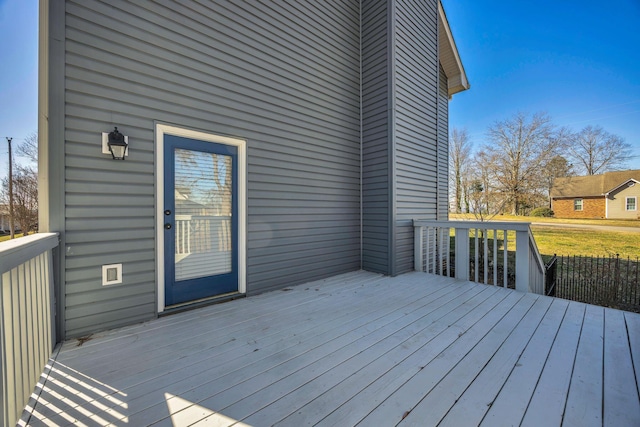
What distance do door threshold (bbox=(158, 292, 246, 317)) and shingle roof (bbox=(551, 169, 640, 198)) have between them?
21018 millimetres

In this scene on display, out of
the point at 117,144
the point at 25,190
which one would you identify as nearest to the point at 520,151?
the point at 117,144

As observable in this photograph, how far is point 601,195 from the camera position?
56.2ft

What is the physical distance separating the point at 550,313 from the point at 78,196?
449 cm

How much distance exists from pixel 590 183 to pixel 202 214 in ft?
83.2

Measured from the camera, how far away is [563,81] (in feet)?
41.2

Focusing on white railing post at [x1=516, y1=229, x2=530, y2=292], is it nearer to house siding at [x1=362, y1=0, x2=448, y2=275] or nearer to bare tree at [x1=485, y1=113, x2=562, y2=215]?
house siding at [x1=362, y1=0, x2=448, y2=275]

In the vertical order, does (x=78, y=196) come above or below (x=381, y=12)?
below

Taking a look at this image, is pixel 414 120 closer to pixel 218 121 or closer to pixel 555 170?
pixel 218 121

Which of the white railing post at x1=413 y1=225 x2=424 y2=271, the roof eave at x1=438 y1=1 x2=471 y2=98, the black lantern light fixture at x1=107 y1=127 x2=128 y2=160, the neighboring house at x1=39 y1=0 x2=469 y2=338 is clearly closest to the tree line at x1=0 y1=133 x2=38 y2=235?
the neighboring house at x1=39 y1=0 x2=469 y2=338

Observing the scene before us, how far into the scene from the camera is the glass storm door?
2561mm

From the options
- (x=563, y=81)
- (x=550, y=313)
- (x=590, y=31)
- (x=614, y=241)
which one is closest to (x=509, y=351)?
(x=550, y=313)

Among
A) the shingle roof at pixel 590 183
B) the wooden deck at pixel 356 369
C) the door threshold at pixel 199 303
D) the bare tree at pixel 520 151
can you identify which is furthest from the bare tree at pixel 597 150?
the door threshold at pixel 199 303

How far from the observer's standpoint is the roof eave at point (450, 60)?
20.4 ft

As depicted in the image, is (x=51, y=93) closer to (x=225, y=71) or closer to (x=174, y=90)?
(x=174, y=90)
